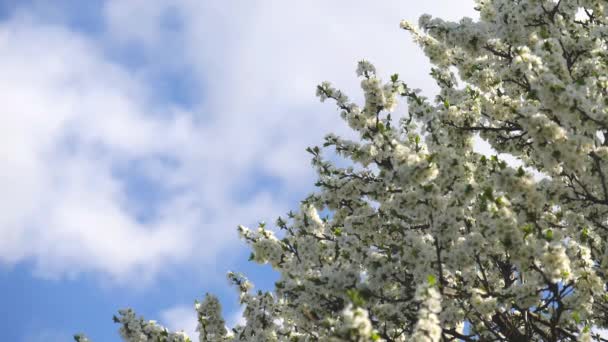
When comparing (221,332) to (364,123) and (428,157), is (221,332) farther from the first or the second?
(428,157)

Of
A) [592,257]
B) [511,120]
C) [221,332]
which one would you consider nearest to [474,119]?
[511,120]

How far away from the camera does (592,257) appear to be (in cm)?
1145

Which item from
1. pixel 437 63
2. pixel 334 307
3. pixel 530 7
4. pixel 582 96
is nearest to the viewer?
pixel 582 96

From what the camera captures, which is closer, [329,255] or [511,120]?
[329,255]

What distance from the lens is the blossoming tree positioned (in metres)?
8.34

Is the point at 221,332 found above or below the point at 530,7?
below

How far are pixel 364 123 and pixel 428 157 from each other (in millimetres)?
3136

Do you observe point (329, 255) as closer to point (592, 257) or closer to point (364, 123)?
point (364, 123)

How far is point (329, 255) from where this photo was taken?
11484 millimetres

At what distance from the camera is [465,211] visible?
10180 mm

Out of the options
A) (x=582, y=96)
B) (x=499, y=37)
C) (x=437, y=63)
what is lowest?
(x=582, y=96)

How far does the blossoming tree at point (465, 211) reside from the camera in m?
8.34

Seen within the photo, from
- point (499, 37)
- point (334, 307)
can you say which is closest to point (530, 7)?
point (499, 37)

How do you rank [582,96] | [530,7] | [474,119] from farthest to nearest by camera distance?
[474,119], [530,7], [582,96]
